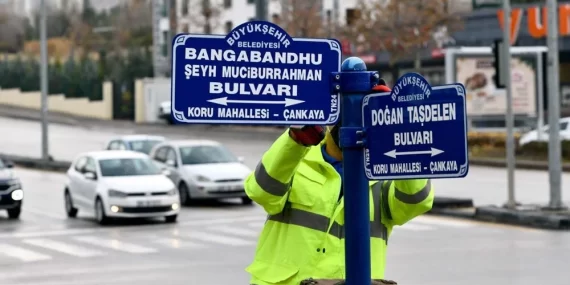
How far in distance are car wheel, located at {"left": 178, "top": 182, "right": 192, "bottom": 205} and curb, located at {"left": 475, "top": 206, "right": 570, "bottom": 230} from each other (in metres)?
8.07

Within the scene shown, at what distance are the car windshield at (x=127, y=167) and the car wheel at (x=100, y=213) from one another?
33.5 inches

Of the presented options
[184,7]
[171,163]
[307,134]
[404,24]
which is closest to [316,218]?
[307,134]

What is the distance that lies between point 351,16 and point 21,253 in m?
48.3

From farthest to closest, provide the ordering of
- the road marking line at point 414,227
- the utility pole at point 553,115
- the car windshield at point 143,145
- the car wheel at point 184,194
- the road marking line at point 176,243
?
1. the car windshield at point 143,145
2. the car wheel at point 184,194
3. the utility pole at point 553,115
4. the road marking line at point 414,227
5. the road marking line at point 176,243

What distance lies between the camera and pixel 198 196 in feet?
90.5

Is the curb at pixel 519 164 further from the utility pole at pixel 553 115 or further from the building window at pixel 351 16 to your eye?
the building window at pixel 351 16

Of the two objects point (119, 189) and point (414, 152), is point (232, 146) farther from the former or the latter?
point (414, 152)

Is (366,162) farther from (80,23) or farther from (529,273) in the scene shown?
(80,23)

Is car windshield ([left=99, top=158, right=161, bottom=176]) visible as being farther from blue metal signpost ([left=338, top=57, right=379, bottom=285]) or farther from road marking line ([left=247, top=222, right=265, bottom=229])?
blue metal signpost ([left=338, top=57, right=379, bottom=285])

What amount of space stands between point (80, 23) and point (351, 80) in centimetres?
10024

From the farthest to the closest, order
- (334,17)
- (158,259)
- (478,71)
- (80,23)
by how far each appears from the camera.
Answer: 1. (80,23)
2. (334,17)
3. (478,71)
4. (158,259)

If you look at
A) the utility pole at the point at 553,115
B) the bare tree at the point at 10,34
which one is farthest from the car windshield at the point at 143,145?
the bare tree at the point at 10,34

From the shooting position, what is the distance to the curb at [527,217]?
2050 centimetres

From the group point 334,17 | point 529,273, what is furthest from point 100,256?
point 334,17
